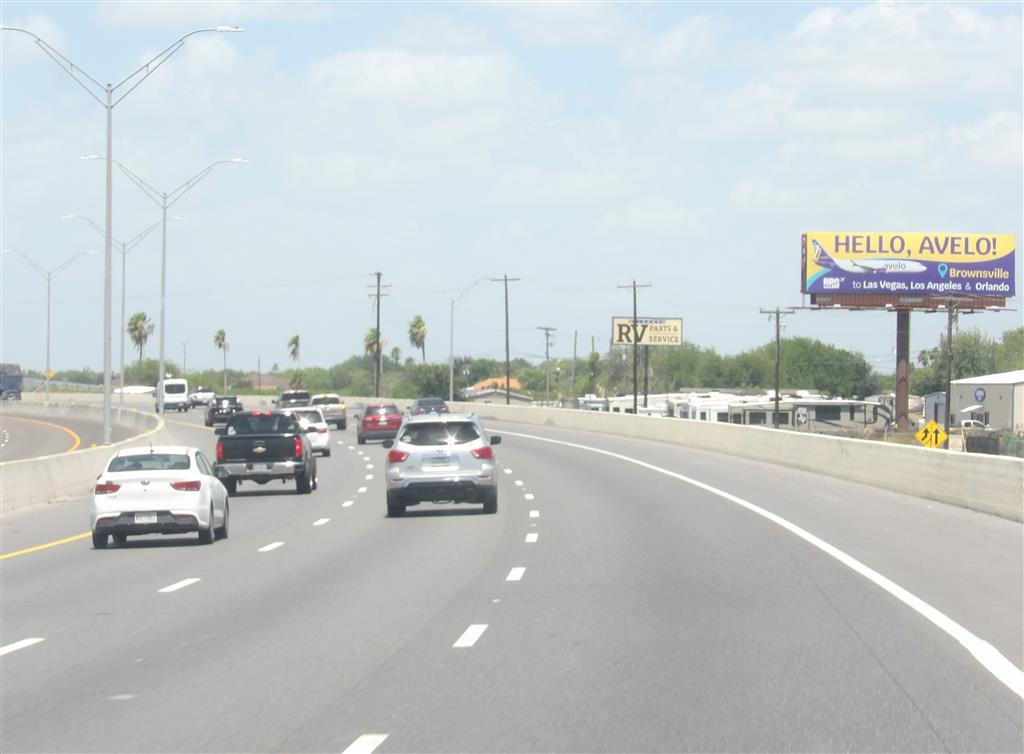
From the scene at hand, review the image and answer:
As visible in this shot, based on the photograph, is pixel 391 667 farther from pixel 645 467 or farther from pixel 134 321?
pixel 134 321

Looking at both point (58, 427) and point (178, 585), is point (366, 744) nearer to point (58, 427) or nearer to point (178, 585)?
point (178, 585)

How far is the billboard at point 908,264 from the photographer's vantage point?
260ft

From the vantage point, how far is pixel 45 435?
2734 inches

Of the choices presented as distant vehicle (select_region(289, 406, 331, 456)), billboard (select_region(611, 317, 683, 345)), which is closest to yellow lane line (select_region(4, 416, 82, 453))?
distant vehicle (select_region(289, 406, 331, 456))

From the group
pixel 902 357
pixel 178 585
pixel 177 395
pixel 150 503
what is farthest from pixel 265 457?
pixel 177 395

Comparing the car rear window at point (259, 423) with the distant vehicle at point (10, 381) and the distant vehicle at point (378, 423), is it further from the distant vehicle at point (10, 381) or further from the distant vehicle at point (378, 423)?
the distant vehicle at point (10, 381)

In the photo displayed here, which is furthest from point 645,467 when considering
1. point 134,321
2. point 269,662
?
point 134,321

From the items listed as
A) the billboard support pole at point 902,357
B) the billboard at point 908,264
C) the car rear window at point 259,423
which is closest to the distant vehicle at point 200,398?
the billboard at point 908,264

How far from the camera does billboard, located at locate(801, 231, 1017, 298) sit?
3118 inches

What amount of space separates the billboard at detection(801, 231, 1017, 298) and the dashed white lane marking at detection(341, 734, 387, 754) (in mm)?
73181

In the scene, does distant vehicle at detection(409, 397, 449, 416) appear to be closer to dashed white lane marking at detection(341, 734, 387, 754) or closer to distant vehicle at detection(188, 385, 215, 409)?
distant vehicle at detection(188, 385, 215, 409)

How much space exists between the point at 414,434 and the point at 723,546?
7847 millimetres

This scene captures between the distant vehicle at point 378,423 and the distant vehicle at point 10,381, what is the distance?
74019 mm

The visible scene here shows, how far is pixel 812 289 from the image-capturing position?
261 ft
